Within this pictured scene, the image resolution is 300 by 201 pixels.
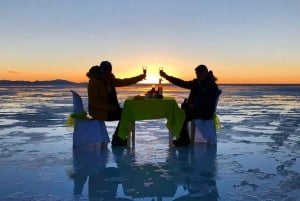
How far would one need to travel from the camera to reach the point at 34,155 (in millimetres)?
6793

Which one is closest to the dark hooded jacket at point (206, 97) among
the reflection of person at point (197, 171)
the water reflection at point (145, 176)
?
the reflection of person at point (197, 171)

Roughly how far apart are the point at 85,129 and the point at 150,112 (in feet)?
4.02

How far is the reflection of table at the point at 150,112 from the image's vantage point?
24.4 ft

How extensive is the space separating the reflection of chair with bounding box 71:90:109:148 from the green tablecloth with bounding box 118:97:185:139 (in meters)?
0.38

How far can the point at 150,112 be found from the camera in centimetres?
747

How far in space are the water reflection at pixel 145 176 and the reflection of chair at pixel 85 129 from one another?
1.04 feet

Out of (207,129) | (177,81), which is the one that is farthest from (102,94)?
(207,129)

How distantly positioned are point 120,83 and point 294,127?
18.0 ft

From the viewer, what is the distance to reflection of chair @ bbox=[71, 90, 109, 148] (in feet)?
24.7

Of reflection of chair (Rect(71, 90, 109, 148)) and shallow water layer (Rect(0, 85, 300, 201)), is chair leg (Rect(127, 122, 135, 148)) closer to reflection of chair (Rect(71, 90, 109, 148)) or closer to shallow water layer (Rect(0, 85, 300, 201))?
shallow water layer (Rect(0, 85, 300, 201))

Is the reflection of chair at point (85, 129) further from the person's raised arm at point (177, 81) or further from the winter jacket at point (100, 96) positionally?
the person's raised arm at point (177, 81)

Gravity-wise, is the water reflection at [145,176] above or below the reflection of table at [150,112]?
below

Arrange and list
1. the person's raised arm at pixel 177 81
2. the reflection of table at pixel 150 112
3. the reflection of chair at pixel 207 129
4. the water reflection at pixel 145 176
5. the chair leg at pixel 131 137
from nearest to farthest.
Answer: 1. the water reflection at pixel 145 176
2. the reflection of table at pixel 150 112
3. the chair leg at pixel 131 137
4. the reflection of chair at pixel 207 129
5. the person's raised arm at pixel 177 81

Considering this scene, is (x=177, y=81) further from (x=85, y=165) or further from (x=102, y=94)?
(x=85, y=165)
